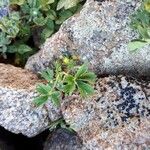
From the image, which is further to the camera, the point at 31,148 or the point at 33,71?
the point at 31,148

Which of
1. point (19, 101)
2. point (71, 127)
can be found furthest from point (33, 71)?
point (71, 127)

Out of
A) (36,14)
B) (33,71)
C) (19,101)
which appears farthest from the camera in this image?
(36,14)

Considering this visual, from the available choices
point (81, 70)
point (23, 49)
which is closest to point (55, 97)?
point (81, 70)

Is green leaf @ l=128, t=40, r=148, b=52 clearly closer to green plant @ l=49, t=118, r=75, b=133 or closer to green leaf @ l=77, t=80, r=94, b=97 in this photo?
green leaf @ l=77, t=80, r=94, b=97

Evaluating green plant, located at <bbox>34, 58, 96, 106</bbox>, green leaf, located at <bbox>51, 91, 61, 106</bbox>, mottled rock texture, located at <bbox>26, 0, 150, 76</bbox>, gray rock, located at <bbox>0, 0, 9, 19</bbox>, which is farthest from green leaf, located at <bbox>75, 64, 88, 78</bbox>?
gray rock, located at <bbox>0, 0, 9, 19</bbox>

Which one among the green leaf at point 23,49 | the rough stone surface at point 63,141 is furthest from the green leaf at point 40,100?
the green leaf at point 23,49

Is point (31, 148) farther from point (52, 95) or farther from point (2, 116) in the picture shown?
point (52, 95)

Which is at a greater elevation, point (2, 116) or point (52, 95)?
point (52, 95)
